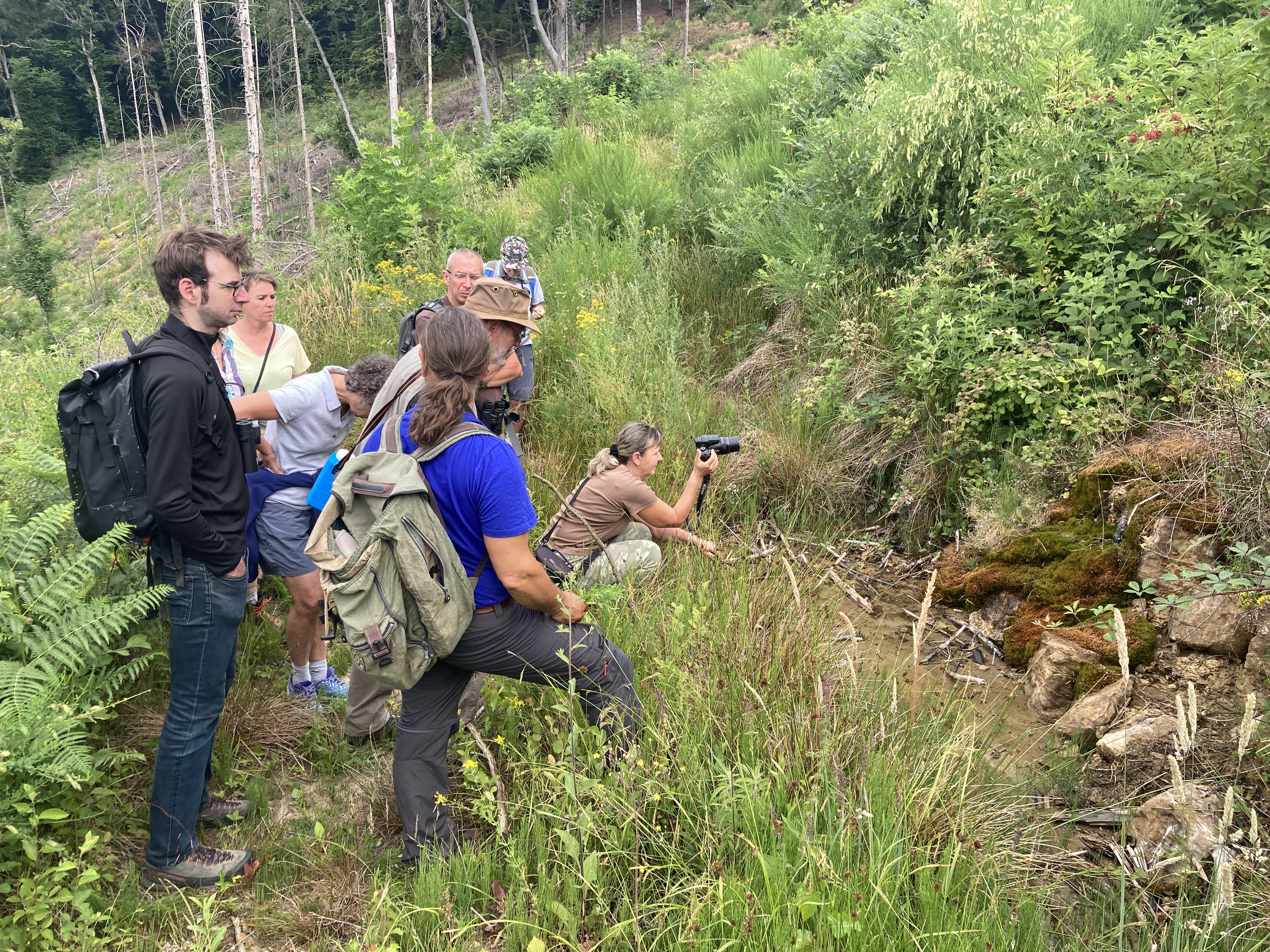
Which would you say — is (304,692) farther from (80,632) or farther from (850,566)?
(850,566)

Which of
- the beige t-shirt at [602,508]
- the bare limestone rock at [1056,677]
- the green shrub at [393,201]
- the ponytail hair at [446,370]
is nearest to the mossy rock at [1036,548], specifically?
the bare limestone rock at [1056,677]

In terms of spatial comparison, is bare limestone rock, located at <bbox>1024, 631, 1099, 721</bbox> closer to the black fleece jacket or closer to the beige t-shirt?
the beige t-shirt

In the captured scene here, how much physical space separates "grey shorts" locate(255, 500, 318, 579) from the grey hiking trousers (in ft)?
4.06

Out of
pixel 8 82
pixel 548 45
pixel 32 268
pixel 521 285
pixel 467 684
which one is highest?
pixel 8 82

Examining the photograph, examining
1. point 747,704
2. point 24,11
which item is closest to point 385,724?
point 747,704

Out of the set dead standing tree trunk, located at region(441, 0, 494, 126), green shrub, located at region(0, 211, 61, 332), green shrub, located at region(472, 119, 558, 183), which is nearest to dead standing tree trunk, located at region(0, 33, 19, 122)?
green shrub, located at region(0, 211, 61, 332)

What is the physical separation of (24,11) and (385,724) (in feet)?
256

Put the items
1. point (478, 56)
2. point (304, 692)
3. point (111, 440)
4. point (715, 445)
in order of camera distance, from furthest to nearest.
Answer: point (478, 56) → point (715, 445) → point (304, 692) → point (111, 440)

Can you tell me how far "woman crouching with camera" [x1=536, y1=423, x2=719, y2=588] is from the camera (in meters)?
4.31

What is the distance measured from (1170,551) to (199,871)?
14.6 feet

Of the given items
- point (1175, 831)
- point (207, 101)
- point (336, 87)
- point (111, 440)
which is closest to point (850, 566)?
point (1175, 831)

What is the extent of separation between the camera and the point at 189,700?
294cm

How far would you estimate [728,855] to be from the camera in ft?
8.32

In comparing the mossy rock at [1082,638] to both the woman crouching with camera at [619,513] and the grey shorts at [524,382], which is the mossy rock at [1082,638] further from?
the grey shorts at [524,382]
